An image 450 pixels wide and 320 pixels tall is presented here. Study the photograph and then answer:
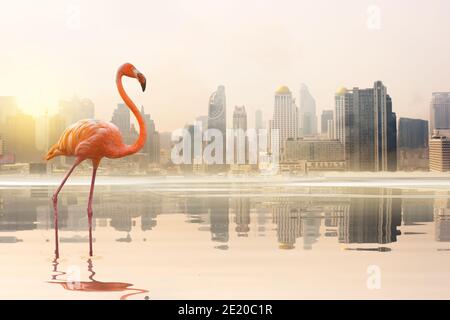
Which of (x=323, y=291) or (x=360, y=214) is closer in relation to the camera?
(x=323, y=291)

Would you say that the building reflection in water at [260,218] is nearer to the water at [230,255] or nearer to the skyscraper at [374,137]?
the water at [230,255]

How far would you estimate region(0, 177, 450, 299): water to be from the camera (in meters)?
9.50

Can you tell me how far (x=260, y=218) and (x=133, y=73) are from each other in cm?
783

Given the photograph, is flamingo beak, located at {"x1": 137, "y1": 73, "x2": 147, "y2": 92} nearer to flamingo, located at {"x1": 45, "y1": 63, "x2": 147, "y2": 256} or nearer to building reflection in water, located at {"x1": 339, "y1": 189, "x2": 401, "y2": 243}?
flamingo, located at {"x1": 45, "y1": 63, "x2": 147, "y2": 256}

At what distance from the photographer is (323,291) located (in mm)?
9359

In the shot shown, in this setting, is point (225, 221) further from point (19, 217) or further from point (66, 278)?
point (66, 278)

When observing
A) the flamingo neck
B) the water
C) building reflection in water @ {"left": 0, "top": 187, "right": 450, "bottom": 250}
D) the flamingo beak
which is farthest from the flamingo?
building reflection in water @ {"left": 0, "top": 187, "right": 450, "bottom": 250}

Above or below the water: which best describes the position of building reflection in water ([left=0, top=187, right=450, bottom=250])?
below

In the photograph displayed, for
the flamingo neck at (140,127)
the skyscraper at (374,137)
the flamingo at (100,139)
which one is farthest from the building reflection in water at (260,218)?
the skyscraper at (374,137)

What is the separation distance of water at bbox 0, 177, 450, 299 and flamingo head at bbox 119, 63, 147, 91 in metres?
3.21

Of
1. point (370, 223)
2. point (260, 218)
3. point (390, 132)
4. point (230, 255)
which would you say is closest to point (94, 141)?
point (230, 255)

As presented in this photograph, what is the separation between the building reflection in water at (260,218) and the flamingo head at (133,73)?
3503mm
